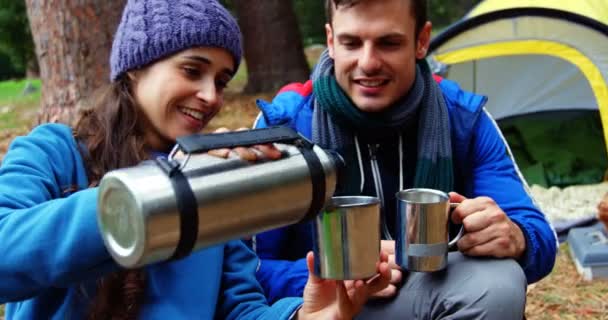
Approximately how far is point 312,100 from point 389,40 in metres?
0.37

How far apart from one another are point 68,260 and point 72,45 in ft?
9.02

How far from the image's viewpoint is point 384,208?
218cm

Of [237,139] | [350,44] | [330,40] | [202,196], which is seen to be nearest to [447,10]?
[330,40]

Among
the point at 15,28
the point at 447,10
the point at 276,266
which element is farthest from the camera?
the point at 447,10

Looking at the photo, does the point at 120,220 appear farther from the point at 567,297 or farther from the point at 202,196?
the point at 567,297

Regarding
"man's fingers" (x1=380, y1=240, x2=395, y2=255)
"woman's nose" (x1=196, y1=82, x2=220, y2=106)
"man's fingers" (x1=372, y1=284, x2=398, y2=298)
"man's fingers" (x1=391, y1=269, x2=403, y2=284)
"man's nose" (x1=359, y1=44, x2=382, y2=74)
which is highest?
"man's nose" (x1=359, y1=44, x2=382, y2=74)

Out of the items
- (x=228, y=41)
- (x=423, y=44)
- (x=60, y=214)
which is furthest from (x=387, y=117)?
(x=60, y=214)

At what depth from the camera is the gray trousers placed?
162 cm

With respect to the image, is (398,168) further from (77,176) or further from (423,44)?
(77,176)

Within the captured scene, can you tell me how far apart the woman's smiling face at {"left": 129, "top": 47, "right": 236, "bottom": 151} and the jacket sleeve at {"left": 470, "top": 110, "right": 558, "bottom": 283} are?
0.95m

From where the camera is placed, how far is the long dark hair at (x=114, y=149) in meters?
1.58

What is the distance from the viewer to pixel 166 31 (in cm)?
173

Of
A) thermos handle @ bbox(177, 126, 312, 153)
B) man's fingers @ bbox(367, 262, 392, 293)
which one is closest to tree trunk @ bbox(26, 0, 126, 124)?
man's fingers @ bbox(367, 262, 392, 293)

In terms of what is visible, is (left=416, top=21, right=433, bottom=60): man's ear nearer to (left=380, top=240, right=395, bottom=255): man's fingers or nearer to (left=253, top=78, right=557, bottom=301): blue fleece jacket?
(left=253, top=78, right=557, bottom=301): blue fleece jacket
